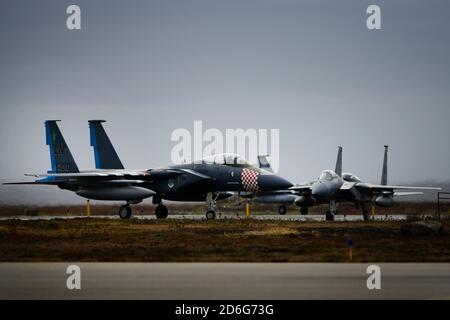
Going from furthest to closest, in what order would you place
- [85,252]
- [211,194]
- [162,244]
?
[211,194] → [162,244] → [85,252]

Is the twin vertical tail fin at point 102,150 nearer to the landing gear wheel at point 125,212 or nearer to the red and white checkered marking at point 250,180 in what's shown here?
the landing gear wheel at point 125,212

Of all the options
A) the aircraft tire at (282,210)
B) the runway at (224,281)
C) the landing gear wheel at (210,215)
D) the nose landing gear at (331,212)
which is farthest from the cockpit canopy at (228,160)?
the runway at (224,281)

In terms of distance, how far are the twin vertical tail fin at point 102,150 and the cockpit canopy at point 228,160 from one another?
714 cm

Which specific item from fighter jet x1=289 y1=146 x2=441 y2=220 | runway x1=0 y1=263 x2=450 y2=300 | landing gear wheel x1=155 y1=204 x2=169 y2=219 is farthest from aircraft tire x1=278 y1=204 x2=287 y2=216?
runway x1=0 y1=263 x2=450 y2=300

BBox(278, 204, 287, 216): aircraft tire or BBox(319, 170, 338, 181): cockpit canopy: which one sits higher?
BBox(319, 170, 338, 181): cockpit canopy

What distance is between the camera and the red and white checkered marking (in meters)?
41.0

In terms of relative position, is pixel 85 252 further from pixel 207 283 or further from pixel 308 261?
pixel 207 283

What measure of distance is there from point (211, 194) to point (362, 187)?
25.7ft

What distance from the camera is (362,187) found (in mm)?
44750

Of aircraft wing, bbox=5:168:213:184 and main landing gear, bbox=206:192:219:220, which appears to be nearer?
main landing gear, bbox=206:192:219:220

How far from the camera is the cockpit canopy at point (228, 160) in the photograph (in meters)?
41.7

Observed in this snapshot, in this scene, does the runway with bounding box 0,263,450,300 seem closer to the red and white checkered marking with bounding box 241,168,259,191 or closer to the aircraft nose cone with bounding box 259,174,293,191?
the aircraft nose cone with bounding box 259,174,293,191

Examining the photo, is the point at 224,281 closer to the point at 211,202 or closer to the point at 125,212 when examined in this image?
the point at 211,202
